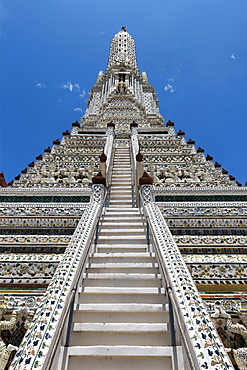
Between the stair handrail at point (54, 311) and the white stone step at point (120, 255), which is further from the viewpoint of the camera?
the white stone step at point (120, 255)

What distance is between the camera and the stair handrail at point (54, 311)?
1.64 meters

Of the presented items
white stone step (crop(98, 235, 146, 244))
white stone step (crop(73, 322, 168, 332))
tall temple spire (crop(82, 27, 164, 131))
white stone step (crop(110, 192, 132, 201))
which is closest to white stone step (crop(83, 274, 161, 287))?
white stone step (crop(73, 322, 168, 332))

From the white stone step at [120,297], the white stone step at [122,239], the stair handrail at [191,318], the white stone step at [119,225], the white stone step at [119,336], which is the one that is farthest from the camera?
the white stone step at [119,225]

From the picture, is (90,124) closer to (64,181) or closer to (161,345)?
(64,181)

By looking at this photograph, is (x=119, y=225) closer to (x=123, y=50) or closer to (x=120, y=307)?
(x=120, y=307)

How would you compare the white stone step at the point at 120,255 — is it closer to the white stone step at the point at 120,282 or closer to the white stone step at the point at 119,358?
the white stone step at the point at 120,282

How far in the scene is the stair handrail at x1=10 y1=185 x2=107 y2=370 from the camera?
164 centimetres

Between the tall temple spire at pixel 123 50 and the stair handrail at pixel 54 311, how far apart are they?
904 inches


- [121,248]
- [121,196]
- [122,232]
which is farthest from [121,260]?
[121,196]

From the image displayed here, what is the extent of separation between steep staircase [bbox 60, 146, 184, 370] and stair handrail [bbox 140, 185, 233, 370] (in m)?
0.42

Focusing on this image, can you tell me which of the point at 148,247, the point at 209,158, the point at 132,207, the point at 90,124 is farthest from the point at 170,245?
the point at 90,124

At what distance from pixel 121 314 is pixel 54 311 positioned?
895mm

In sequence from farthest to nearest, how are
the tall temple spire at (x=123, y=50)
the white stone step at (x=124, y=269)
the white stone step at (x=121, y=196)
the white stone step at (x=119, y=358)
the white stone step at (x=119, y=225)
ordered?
the tall temple spire at (x=123, y=50) < the white stone step at (x=121, y=196) < the white stone step at (x=119, y=225) < the white stone step at (x=124, y=269) < the white stone step at (x=119, y=358)

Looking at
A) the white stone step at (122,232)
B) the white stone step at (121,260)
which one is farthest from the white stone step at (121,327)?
the white stone step at (122,232)
